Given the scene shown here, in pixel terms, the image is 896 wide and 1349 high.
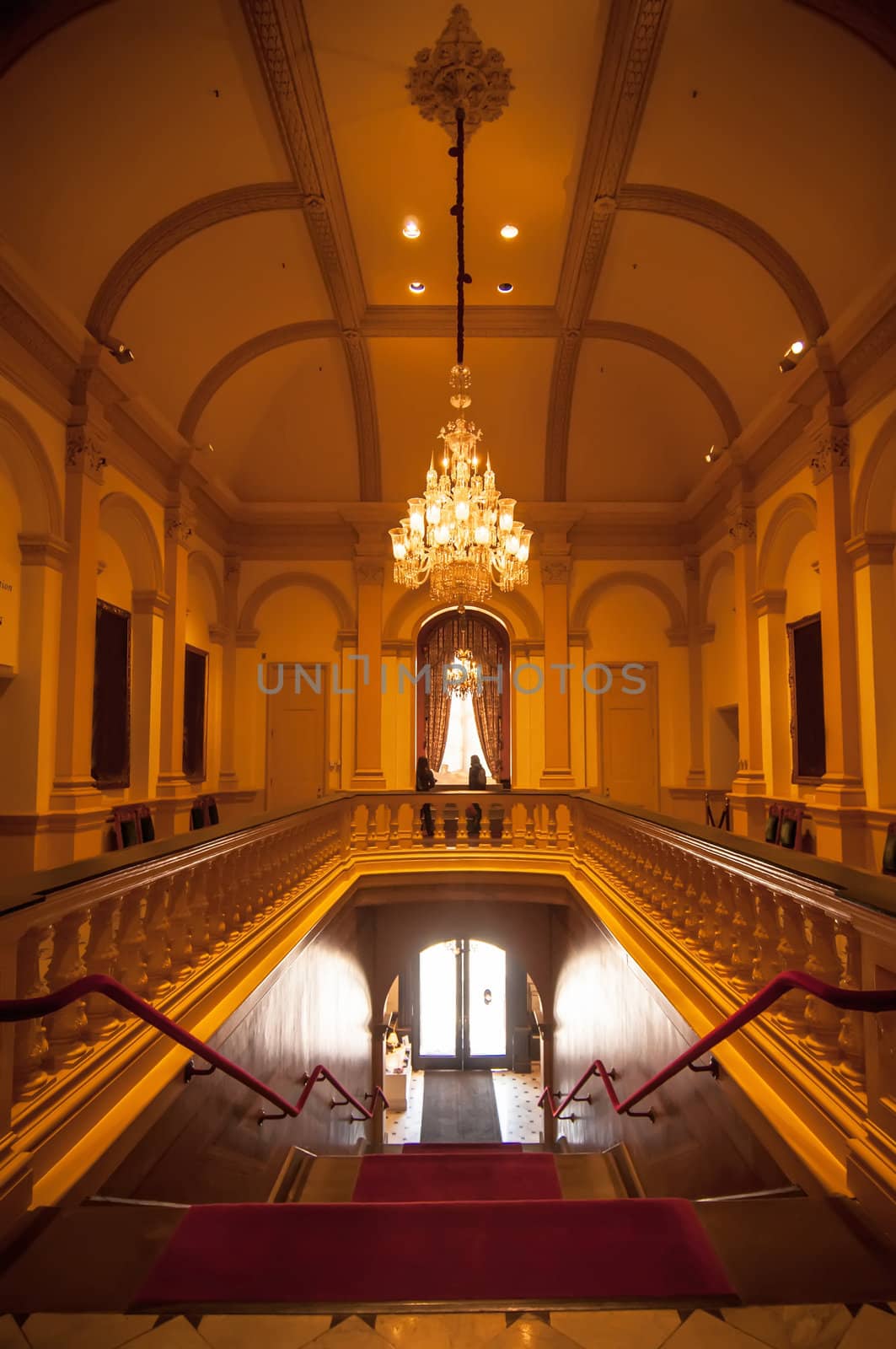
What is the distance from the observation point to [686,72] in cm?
592

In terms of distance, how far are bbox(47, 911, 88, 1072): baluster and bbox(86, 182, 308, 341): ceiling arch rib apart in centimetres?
648

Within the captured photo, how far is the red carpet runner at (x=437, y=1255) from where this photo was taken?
1.79 m

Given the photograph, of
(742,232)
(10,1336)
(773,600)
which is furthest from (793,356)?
(10,1336)

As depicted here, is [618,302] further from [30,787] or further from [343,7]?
[30,787]

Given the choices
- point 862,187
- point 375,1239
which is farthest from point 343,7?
point 375,1239

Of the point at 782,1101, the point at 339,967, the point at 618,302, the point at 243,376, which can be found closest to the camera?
the point at 782,1101

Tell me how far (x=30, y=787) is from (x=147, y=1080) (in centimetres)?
470

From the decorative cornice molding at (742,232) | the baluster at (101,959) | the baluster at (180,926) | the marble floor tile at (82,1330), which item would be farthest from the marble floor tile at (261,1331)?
the decorative cornice molding at (742,232)

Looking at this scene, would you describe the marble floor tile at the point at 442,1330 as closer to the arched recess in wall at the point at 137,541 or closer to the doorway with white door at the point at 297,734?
the arched recess in wall at the point at 137,541

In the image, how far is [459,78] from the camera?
5996mm

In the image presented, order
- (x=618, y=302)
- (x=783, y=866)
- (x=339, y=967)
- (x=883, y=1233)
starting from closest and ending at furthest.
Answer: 1. (x=883, y=1233)
2. (x=783, y=866)
3. (x=339, y=967)
4. (x=618, y=302)

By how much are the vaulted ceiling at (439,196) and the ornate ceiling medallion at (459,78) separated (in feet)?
0.42

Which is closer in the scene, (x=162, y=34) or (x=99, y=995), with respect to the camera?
(x=99, y=995)

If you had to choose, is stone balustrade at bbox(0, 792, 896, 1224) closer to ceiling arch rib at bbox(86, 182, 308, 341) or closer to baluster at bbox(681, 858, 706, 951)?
baluster at bbox(681, 858, 706, 951)
